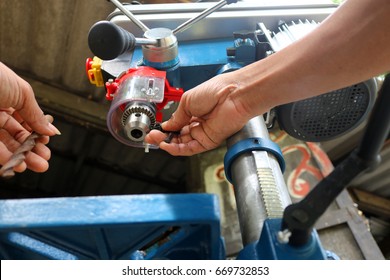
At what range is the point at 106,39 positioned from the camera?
0.76 meters

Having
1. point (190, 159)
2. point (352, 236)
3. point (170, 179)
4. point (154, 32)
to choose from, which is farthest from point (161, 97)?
point (170, 179)

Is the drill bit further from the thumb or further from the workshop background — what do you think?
the workshop background

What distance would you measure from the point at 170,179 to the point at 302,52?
2284 millimetres

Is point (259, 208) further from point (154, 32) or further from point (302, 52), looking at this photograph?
point (154, 32)

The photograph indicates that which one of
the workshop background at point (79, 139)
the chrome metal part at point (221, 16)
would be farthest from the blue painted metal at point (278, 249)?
the workshop background at point (79, 139)

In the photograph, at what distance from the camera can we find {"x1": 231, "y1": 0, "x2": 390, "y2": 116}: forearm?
19.6 inches

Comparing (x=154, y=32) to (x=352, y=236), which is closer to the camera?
(x=154, y=32)

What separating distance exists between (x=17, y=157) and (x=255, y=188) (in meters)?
0.47

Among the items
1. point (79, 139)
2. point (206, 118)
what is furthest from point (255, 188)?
point (79, 139)

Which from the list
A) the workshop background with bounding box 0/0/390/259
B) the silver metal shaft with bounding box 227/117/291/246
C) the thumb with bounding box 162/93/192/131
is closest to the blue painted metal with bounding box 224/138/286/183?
the silver metal shaft with bounding box 227/117/291/246

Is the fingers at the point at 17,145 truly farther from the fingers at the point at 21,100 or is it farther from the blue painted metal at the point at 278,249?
the blue painted metal at the point at 278,249

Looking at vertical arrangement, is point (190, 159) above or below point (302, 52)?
above

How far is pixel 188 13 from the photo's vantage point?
0.99 metres

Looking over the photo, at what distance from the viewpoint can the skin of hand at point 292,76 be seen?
0.51 meters
